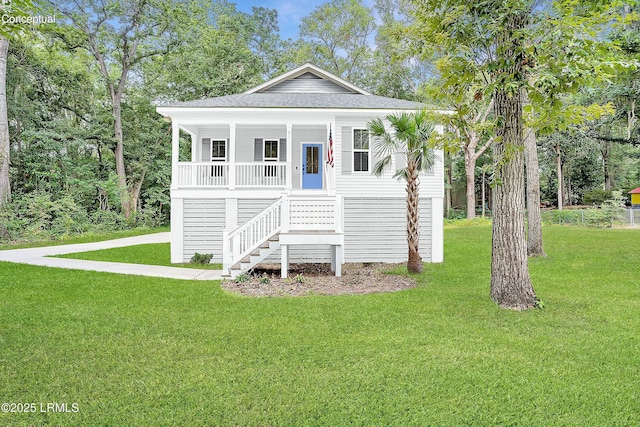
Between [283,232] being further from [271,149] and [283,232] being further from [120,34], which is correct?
[120,34]

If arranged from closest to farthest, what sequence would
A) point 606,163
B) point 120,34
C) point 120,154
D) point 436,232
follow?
point 436,232 < point 120,34 < point 120,154 < point 606,163

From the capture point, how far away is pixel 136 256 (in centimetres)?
1262

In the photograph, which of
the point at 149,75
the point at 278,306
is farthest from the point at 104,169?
the point at 278,306

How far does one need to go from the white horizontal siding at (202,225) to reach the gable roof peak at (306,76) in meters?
5.15

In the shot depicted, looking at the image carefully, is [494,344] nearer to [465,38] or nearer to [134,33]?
[465,38]

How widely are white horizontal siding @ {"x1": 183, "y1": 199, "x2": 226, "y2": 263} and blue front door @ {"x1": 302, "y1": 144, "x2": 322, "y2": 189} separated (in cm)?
329

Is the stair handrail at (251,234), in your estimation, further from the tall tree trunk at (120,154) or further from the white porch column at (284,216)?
the tall tree trunk at (120,154)

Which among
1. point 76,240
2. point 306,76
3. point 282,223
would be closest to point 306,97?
point 306,76

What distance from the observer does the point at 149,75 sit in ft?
94.5

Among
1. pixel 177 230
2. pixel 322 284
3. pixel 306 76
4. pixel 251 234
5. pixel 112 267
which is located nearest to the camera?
pixel 322 284

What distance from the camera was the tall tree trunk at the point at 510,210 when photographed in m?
6.29

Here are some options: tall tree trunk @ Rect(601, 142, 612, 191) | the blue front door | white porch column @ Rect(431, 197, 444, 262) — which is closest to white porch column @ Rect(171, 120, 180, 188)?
the blue front door

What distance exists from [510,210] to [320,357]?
3.98 m

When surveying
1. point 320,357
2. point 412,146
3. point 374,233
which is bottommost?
point 320,357
